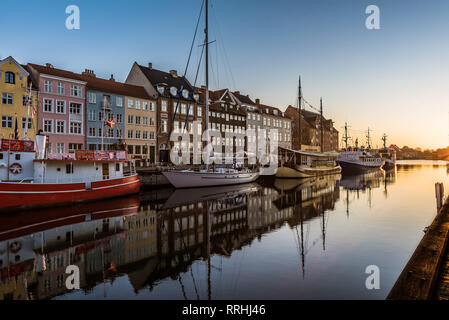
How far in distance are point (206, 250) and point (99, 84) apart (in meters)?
39.2

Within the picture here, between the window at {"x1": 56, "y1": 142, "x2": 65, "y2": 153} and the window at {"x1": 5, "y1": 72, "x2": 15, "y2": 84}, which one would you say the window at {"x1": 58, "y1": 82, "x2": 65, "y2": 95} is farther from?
the window at {"x1": 56, "y1": 142, "x2": 65, "y2": 153}

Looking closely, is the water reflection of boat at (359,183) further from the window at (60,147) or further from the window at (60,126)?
the window at (60,126)

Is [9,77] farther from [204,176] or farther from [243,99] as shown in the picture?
[243,99]

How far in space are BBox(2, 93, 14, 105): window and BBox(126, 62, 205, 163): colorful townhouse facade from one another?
19916 millimetres

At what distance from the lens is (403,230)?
1652 centimetres

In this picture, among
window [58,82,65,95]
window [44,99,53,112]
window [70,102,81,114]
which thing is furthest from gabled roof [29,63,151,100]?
window [44,99,53,112]

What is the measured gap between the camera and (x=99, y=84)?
146 ft

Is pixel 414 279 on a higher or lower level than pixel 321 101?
lower

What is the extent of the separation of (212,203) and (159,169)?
1352cm

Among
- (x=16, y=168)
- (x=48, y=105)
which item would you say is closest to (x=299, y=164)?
(x=48, y=105)

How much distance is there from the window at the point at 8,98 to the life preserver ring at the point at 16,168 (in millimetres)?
17265

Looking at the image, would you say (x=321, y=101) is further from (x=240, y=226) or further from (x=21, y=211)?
(x=21, y=211)

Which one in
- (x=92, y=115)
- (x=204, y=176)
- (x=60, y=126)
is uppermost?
(x=92, y=115)
